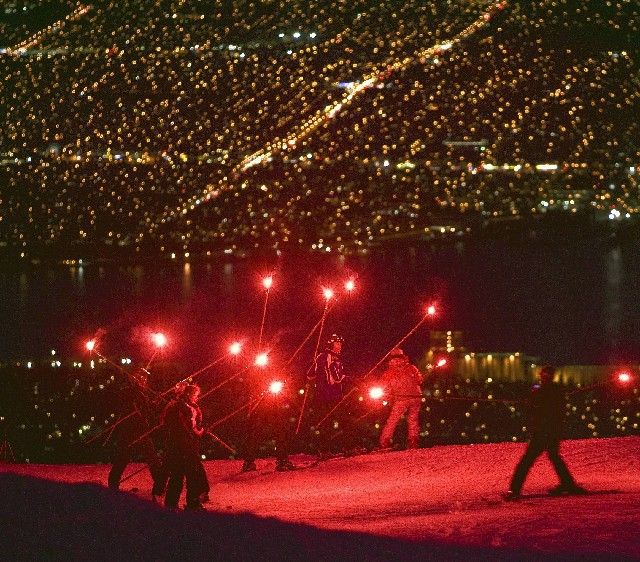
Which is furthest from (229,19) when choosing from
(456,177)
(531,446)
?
(456,177)

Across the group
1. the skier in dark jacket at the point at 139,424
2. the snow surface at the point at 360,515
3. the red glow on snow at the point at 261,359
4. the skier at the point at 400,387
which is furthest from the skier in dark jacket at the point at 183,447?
the skier at the point at 400,387

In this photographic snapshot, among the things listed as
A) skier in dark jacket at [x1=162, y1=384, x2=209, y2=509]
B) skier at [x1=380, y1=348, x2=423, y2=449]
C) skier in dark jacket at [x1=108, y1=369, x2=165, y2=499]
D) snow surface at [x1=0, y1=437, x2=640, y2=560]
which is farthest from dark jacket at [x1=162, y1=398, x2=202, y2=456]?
skier at [x1=380, y1=348, x2=423, y2=449]

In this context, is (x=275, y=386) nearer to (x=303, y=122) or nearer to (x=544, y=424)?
(x=544, y=424)

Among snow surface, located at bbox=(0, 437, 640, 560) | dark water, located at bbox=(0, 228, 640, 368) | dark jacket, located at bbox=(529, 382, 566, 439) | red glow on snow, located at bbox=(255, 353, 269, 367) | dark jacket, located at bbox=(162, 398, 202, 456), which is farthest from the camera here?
dark water, located at bbox=(0, 228, 640, 368)

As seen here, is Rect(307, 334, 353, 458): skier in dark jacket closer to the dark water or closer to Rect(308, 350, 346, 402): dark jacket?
Rect(308, 350, 346, 402): dark jacket

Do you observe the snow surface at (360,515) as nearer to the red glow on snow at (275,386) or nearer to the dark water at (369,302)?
the red glow on snow at (275,386)

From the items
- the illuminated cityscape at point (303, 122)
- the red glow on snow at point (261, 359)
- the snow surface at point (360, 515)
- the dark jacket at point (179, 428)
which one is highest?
the illuminated cityscape at point (303, 122)
